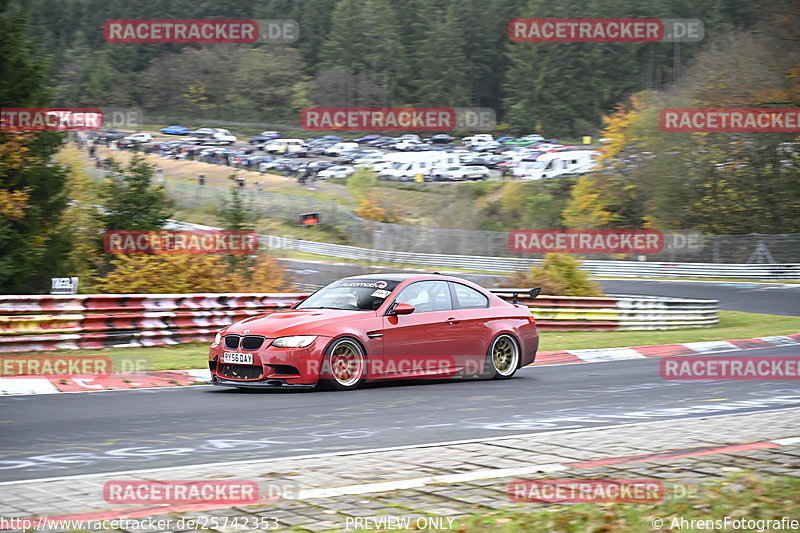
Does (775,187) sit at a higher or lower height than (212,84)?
lower

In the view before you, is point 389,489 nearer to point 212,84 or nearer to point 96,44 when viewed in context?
point 212,84

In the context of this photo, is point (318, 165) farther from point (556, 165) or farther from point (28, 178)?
point (28, 178)

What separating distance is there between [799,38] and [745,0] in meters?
1.48

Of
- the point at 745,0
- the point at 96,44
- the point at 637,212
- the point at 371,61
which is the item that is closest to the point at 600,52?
the point at 371,61

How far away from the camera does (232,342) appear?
38.4ft

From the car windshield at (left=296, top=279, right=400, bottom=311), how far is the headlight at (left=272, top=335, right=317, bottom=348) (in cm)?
115

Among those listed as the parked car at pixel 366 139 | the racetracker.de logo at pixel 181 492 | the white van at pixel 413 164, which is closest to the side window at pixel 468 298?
the racetracker.de logo at pixel 181 492

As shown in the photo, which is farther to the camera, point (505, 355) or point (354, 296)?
point (505, 355)

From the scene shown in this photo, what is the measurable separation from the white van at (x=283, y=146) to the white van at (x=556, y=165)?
2262cm

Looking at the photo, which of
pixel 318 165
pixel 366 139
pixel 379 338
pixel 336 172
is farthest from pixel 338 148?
pixel 379 338

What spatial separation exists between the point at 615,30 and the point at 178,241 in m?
88.6

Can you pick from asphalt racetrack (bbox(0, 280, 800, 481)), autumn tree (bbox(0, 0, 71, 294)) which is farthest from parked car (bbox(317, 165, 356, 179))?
asphalt racetrack (bbox(0, 280, 800, 481))

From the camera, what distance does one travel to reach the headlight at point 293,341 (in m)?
11.4

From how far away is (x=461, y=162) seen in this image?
286 feet
